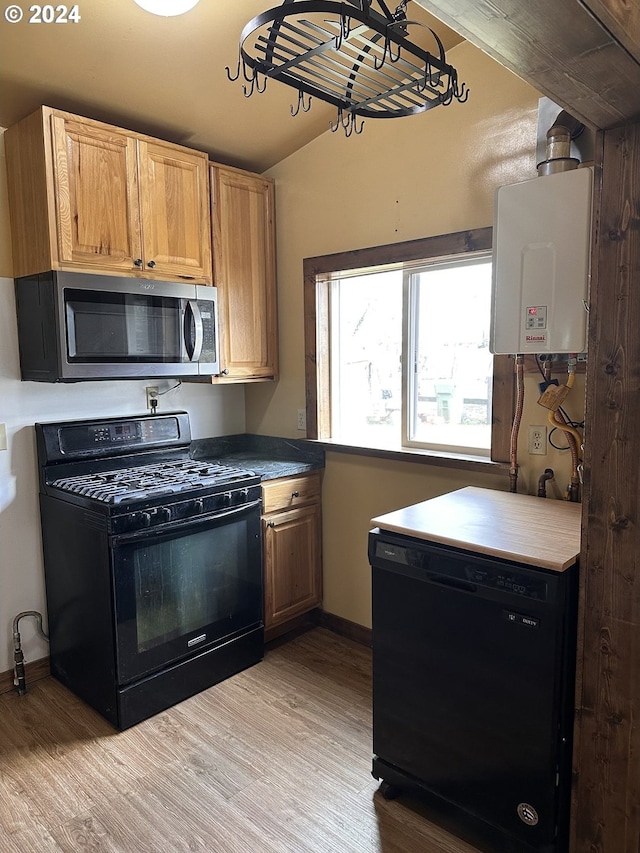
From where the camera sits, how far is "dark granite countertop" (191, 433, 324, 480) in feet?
9.62

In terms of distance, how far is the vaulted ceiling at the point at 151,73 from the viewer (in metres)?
1.97

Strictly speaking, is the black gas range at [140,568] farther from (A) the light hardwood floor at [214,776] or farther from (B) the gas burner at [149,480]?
(A) the light hardwood floor at [214,776]

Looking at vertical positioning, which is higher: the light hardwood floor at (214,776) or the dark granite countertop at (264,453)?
the dark granite countertop at (264,453)

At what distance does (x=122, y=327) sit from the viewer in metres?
2.49

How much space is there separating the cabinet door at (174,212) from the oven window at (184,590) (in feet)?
3.95

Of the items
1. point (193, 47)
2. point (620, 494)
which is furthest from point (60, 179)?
point (620, 494)

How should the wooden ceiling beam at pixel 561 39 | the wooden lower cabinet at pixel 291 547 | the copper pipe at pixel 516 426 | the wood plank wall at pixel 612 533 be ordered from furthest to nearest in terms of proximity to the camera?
the wooden lower cabinet at pixel 291 547
the copper pipe at pixel 516 426
the wood plank wall at pixel 612 533
the wooden ceiling beam at pixel 561 39

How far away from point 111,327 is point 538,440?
1.81m

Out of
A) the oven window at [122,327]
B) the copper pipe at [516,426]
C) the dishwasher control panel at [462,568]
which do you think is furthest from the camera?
the oven window at [122,327]

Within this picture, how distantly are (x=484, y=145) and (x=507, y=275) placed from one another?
74cm

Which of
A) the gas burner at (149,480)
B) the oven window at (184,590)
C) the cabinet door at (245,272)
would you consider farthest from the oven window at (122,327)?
the oven window at (184,590)

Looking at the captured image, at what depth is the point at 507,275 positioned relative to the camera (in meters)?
1.95

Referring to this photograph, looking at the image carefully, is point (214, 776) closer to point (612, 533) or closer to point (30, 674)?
point (30, 674)

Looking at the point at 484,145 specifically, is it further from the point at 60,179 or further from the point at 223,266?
the point at 60,179
